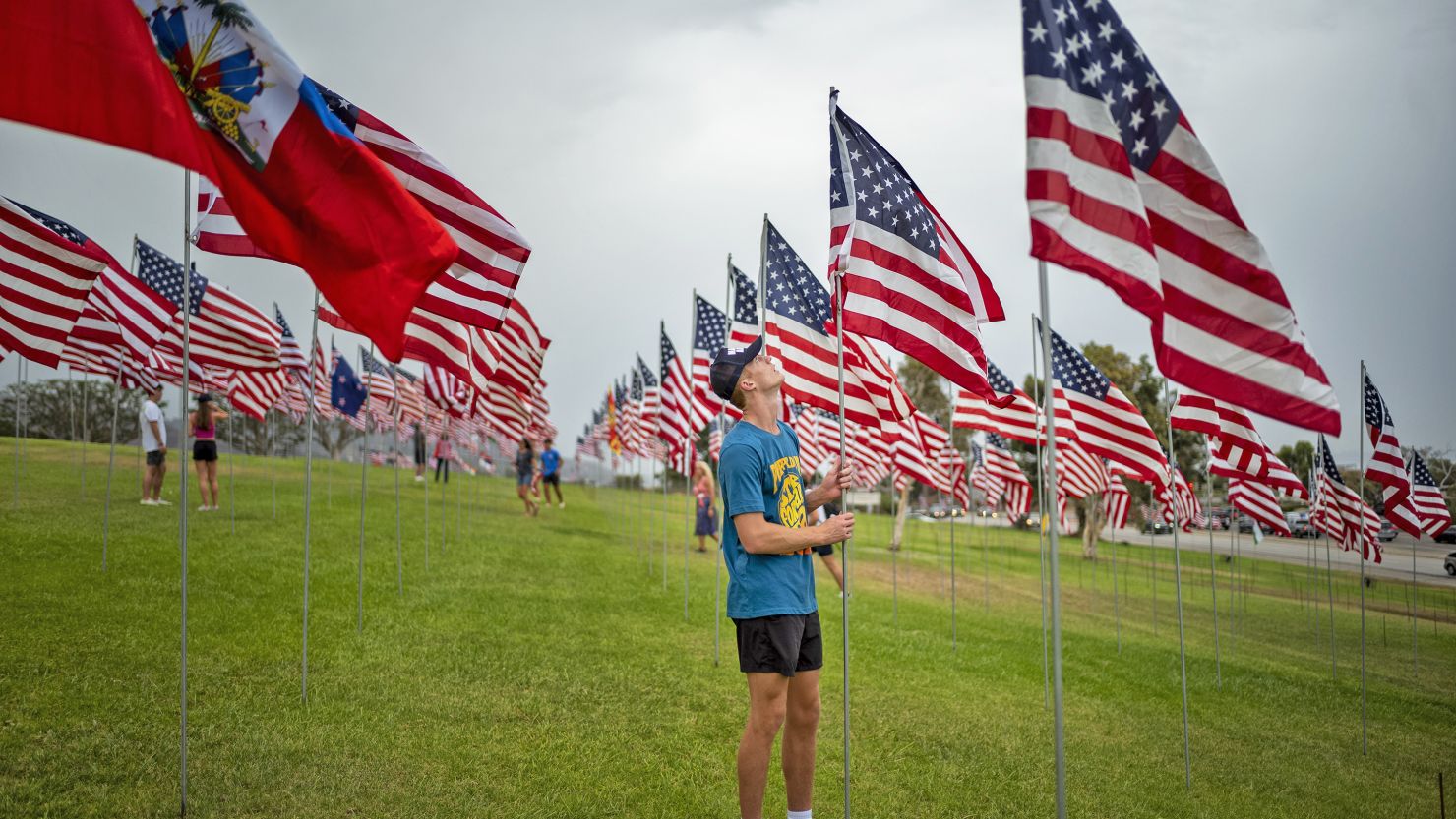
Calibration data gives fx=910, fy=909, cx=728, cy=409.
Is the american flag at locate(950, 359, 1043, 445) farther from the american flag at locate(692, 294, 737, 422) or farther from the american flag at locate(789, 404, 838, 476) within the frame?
the american flag at locate(789, 404, 838, 476)

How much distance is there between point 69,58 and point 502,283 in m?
3.32

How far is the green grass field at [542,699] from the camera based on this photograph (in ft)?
19.8

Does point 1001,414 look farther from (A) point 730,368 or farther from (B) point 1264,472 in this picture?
(A) point 730,368

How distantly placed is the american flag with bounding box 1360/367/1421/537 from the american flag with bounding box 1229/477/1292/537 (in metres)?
2.95

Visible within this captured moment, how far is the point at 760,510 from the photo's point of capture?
15.5ft

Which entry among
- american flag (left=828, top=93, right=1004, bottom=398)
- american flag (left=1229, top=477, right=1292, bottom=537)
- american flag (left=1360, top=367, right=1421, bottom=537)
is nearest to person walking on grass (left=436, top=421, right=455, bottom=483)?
american flag (left=1229, top=477, right=1292, bottom=537)

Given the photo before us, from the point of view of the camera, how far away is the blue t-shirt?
4746 mm

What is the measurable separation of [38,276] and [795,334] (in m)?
7.38

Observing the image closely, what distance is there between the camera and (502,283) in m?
6.66

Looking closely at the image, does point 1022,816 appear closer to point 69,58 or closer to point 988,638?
point 69,58

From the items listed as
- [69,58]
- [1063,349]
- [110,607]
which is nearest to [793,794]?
[69,58]

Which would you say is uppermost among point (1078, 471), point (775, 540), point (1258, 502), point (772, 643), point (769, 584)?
point (1078, 471)

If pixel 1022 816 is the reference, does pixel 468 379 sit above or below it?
above

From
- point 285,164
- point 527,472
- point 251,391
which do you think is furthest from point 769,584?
point 527,472
